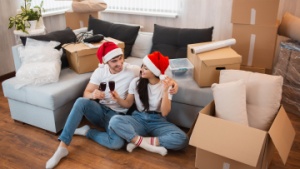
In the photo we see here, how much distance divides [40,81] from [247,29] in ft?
6.25

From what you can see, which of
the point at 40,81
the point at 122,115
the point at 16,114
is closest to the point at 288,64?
the point at 122,115

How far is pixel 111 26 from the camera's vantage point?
326 cm

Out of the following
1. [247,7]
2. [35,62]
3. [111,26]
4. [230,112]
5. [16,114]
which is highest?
[247,7]

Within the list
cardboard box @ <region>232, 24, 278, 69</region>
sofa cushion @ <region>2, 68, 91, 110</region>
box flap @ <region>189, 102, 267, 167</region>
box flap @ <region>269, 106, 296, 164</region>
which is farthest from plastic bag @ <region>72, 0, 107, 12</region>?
box flap @ <region>269, 106, 296, 164</region>

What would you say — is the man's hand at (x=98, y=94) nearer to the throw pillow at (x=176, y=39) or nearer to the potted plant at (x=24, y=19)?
the throw pillow at (x=176, y=39)

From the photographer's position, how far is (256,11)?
2.62m

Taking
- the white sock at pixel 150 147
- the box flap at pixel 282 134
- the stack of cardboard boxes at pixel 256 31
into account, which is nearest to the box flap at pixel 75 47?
the white sock at pixel 150 147

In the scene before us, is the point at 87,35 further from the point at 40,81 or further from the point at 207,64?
the point at 207,64

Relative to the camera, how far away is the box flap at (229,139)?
172 cm

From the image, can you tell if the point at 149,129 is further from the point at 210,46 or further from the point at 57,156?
the point at 210,46

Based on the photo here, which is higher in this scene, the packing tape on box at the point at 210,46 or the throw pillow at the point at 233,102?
the packing tape on box at the point at 210,46

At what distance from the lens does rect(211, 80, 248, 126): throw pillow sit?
1.97 metres

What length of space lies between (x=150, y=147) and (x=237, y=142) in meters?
0.71

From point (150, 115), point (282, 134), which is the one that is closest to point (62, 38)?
point (150, 115)
